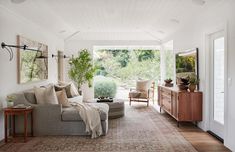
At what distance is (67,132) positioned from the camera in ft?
17.5

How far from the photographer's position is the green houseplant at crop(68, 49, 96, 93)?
10008 mm

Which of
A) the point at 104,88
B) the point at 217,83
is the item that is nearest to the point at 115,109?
the point at 217,83

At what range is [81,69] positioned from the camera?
394 inches

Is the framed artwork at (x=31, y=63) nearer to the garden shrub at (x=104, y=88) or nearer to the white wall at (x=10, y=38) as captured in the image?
the white wall at (x=10, y=38)

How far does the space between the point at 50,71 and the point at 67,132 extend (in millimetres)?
3500

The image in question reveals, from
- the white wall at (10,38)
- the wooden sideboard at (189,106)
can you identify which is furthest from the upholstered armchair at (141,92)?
the white wall at (10,38)

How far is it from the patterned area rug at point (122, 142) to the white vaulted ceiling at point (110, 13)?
8.57 feet

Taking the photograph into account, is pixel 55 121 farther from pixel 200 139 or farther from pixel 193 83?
pixel 193 83

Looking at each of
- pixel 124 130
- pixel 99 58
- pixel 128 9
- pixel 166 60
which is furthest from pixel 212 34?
pixel 99 58

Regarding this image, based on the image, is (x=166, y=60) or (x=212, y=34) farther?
(x=166, y=60)

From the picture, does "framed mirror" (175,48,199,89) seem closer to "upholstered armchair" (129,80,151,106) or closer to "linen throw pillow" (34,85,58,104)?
"upholstered armchair" (129,80,151,106)

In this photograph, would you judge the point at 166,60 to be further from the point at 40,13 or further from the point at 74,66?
the point at 40,13

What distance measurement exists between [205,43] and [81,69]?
18.0 feet

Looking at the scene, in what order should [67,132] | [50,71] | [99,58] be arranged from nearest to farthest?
[67,132]
[50,71]
[99,58]
